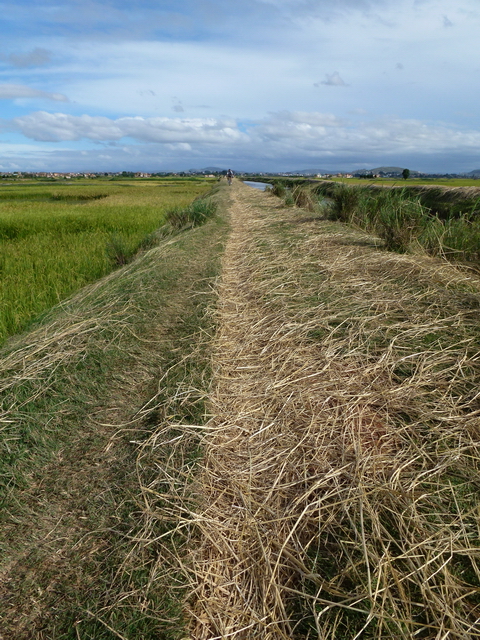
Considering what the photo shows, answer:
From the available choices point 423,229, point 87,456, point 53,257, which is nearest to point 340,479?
point 87,456

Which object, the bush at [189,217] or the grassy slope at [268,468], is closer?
the grassy slope at [268,468]

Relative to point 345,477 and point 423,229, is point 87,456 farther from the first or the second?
point 423,229

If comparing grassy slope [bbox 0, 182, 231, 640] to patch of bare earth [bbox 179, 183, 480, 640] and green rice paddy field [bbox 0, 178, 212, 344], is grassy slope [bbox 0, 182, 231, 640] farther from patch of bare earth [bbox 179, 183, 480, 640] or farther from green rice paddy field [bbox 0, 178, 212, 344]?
green rice paddy field [bbox 0, 178, 212, 344]

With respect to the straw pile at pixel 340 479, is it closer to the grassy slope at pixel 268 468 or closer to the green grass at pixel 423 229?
the grassy slope at pixel 268 468

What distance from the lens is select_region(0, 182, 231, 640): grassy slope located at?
1.33m

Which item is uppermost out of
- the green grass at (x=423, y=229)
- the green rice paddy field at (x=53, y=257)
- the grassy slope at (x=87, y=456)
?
the green grass at (x=423, y=229)

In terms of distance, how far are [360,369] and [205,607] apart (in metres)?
1.54

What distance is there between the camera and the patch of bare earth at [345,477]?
48.7 inches

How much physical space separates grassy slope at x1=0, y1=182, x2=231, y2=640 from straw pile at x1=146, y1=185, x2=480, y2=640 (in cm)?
19

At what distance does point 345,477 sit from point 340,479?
0.08 feet

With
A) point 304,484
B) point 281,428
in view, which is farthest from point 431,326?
point 304,484

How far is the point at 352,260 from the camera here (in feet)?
15.4

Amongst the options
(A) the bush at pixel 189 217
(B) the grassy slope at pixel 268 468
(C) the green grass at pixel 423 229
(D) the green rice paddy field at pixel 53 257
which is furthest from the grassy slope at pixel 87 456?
(A) the bush at pixel 189 217

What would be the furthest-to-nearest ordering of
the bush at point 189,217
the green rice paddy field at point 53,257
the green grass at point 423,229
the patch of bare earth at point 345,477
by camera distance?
the bush at point 189,217, the green rice paddy field at point 53,257, the green grass at point 423,229, the patch of bare earth at point 345,477
